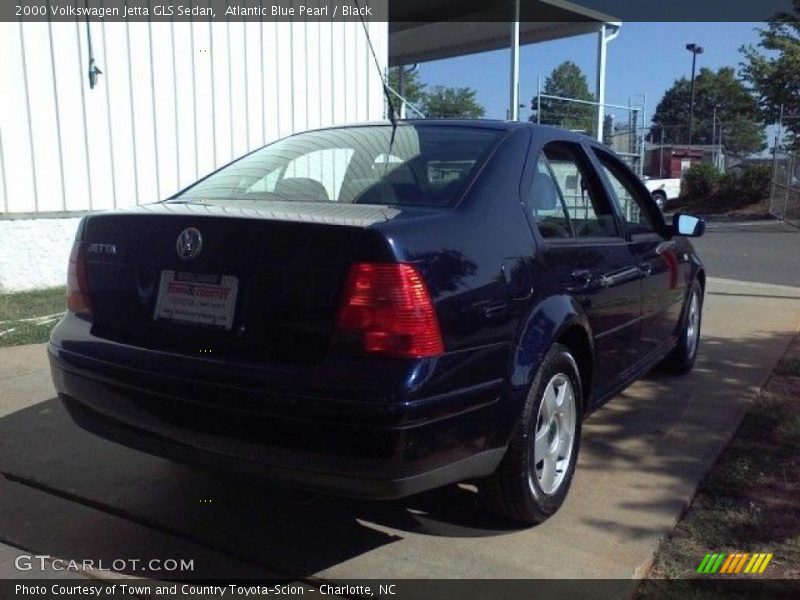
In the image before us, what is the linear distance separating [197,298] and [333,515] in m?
1.15

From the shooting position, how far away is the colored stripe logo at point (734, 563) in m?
2.79

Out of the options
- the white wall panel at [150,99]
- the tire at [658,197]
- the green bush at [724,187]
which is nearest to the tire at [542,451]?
the tire at [658,197]

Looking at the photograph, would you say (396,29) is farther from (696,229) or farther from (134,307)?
(134,307)

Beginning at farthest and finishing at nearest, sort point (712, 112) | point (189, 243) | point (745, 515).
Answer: point (712, 112) → point (745, 515) → point (189, 243)

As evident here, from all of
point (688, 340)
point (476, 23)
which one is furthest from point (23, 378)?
point (476, 23)

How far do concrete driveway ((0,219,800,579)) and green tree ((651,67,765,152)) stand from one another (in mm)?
25807

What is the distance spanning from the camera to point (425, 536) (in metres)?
3.05

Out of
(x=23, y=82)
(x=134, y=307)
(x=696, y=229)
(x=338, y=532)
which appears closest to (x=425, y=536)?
(x=338, y=532)

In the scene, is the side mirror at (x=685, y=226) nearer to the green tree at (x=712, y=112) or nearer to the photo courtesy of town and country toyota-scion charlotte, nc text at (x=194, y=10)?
the photo courtesy of town and country toyota-scion charlotte, nc text at (x=194, y=10)

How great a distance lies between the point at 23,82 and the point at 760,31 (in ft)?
81.6

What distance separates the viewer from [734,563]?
2.84 m

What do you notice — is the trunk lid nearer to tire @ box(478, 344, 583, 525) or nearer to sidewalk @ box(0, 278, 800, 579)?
sidewalk @ box(0, 278, 800, 579)

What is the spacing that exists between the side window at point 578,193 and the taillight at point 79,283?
6.48ft
